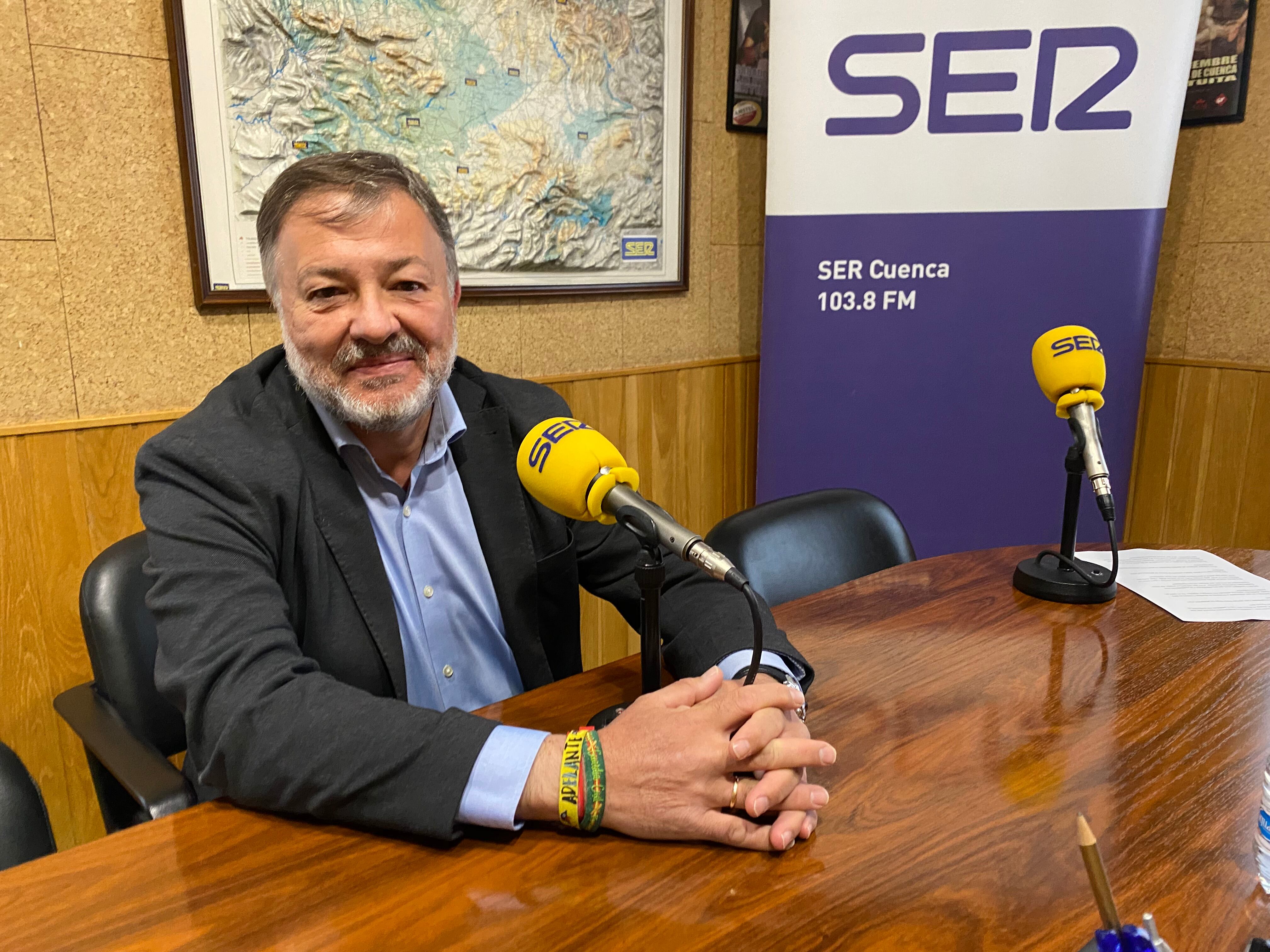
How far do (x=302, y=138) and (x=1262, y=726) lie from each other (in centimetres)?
→ 223

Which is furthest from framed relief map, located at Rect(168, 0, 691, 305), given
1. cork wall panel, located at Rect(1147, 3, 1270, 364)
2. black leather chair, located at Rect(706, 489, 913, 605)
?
cork wall panel, located at Rect(1147, 3, 1270, 364)

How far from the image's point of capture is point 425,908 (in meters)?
0.81

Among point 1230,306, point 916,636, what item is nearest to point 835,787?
point 916,636

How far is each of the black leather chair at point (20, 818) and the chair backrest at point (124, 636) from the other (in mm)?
231

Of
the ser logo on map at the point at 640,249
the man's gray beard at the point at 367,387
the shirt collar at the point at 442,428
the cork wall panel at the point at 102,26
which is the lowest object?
the shirt collar at the point at 442,428

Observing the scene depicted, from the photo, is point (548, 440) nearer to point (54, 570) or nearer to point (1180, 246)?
point (54, 570)

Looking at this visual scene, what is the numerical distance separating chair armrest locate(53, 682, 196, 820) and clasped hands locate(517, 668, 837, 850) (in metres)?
0.57

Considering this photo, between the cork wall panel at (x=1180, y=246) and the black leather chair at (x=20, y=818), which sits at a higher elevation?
the cork wall panel at (x=1180, y=246)

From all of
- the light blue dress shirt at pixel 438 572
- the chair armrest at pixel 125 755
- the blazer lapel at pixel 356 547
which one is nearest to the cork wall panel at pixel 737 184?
the light blue dress shirt at pixel 438 572

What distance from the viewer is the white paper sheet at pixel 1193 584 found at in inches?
60.0

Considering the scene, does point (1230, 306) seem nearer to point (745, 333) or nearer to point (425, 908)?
point (745, 333)

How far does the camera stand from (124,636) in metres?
1.41

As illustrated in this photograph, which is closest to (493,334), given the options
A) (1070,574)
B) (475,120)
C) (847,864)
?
(475,120)

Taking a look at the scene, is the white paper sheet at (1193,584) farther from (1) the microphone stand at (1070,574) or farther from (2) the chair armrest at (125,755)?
(2) the chair armrest at (125,755)
